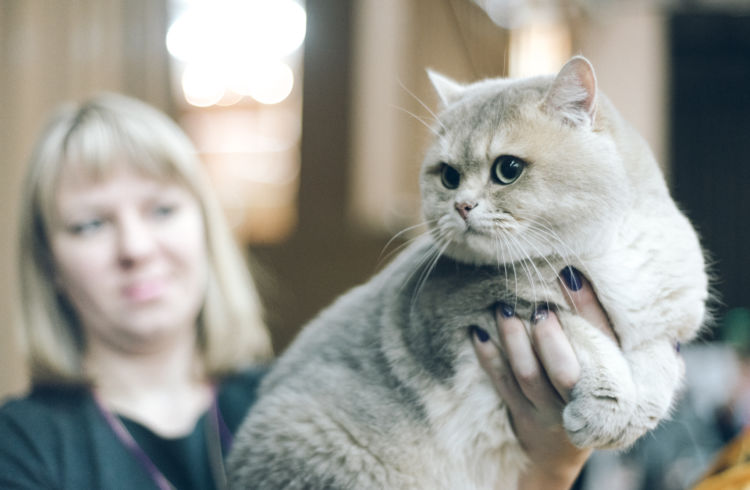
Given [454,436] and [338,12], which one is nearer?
[454,436]

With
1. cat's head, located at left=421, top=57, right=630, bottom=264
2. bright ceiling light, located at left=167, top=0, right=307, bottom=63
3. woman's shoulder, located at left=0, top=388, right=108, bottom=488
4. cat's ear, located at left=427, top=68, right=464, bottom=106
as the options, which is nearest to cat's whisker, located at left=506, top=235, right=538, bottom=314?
cat's head, located at left=421, top=57, right=630, bottom=264

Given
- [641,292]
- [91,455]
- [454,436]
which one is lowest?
[91,455]

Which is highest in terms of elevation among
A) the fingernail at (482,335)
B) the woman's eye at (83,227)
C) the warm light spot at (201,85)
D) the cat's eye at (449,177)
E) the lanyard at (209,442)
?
the warm light spot at (201,85)

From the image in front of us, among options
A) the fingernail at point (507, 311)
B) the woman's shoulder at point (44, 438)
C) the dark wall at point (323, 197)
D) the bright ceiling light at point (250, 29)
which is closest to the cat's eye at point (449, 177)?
the fingernail at point (507, 311)

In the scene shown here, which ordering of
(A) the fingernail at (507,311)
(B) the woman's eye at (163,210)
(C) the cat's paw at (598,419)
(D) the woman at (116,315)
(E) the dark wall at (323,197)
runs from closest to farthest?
(C) the cat's paw at (598,419), (A) the fingernail at (507,311), (D) the woman at (116,315), (B) the woman's eye at (163,210), (E) the dark wall at (323,197)

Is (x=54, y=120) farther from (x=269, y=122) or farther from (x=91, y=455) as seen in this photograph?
(x=269, y=122)

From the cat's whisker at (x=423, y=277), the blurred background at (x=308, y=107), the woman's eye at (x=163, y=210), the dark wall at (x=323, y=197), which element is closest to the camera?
the cat's whisker at (x=423, y=277)

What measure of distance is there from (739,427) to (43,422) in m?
2.27

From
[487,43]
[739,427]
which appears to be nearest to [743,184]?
[487,43]

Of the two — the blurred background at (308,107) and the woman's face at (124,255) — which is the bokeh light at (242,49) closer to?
the blurred background at (308,107)

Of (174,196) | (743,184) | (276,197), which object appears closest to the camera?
(174,196)

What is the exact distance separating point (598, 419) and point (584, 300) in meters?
0.20

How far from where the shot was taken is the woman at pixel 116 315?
126 cm

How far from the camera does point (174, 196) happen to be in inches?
56.5
